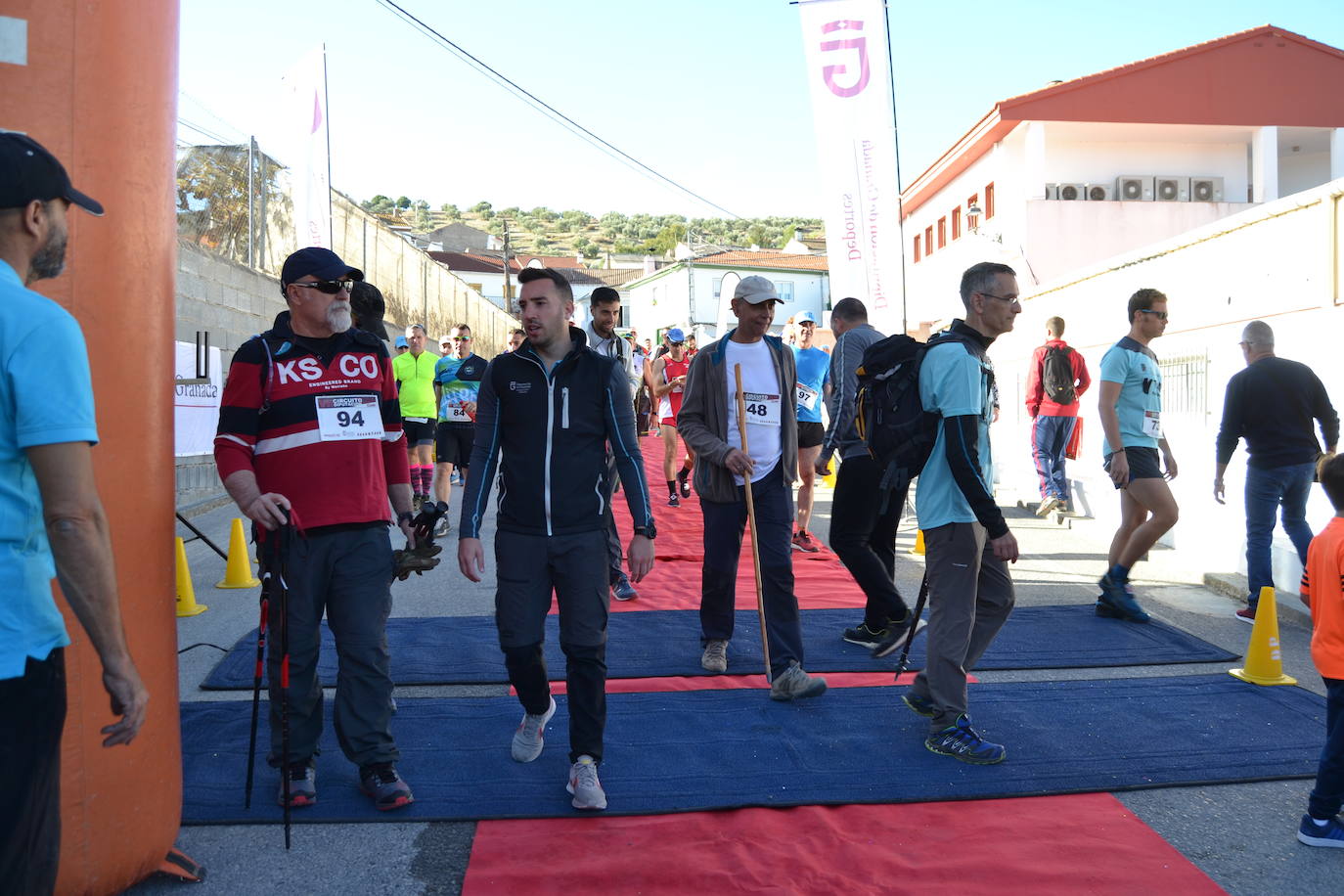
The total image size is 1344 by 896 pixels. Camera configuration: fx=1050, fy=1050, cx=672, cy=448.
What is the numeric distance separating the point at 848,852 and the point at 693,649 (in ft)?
8.45

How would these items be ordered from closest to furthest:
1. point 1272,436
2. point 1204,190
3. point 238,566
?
point 1272,436, point 238,566, point 1204,190

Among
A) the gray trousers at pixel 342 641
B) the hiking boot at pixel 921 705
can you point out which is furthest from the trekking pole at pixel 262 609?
the hiking boot at pixel 921 705

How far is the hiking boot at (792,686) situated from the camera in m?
5.02

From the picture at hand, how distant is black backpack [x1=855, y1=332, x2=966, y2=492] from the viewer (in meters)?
4.45

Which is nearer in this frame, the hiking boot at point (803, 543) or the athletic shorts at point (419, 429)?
the hiking boot at point (803, 543)

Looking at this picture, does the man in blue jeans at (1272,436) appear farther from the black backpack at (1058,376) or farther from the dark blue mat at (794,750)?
the black backpack at (1058,376)

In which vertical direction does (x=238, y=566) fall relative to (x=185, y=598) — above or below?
above

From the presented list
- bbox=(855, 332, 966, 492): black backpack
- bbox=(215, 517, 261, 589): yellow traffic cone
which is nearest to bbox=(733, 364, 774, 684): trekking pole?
bbox=(855, 332, 966, 492): black backpack

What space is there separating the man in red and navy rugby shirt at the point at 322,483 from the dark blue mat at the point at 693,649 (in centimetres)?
150

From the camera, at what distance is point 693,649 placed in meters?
6.02

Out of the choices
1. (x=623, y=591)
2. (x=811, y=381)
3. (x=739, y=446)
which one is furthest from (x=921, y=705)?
(x=811, y=381)

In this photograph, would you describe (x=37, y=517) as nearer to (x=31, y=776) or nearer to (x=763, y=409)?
(x=31, y=776)

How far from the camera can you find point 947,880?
330 cm

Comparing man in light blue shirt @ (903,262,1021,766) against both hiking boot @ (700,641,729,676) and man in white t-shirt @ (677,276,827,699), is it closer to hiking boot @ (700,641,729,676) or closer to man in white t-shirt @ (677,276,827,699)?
man in white t-shirt @ (677,276,827,699)
